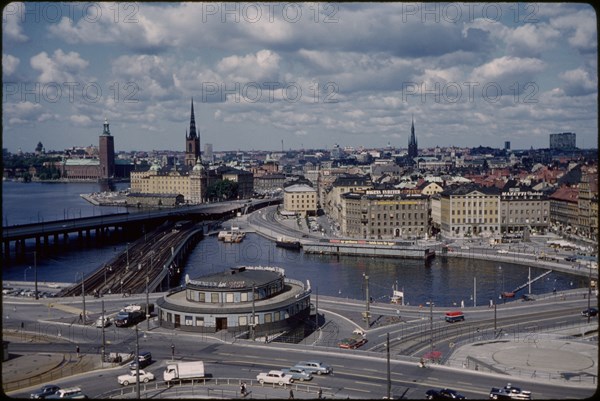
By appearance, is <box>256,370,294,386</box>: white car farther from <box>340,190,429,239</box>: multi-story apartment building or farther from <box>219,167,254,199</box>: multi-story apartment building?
<box>219,167,254,199</box>: multi-story apartment building

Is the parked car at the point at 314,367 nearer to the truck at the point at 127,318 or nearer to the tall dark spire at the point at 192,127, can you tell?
the truck at the point at 127,318

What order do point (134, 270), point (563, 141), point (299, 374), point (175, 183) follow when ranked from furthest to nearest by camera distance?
point (563, 141) → point (175, 183) → point (134, 270) → point (299, 374)

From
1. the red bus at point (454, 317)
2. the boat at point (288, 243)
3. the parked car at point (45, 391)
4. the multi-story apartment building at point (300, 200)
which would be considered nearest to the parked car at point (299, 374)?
the parked car at point (45, 391)

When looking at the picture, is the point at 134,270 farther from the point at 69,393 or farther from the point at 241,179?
the point at 241,179

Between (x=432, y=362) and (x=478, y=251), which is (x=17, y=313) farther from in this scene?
(x=478, y=251)

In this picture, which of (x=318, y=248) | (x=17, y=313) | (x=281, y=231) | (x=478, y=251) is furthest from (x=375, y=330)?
(x=281, y=231)

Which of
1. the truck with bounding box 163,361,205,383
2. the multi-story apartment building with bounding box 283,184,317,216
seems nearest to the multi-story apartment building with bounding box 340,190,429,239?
the multi-story apartment building with bounding box 283,184,317,216

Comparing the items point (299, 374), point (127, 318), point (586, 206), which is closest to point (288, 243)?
point (586, 206)

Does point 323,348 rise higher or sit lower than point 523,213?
lower
